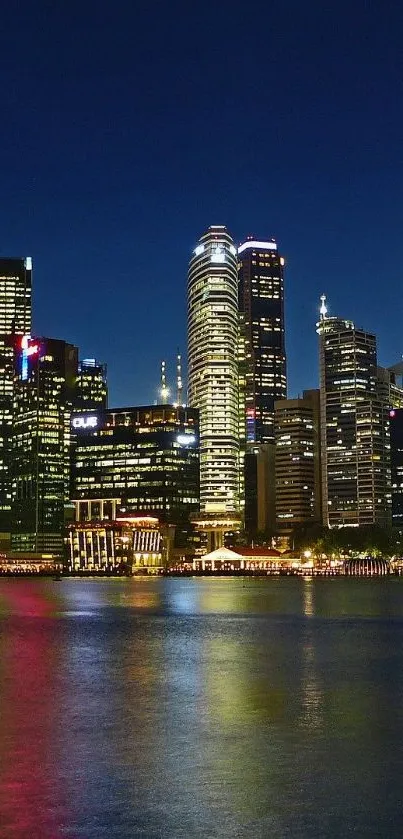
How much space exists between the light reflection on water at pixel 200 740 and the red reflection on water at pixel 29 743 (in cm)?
5

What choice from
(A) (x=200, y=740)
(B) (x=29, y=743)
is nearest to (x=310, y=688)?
(A) (x=200, y=740)

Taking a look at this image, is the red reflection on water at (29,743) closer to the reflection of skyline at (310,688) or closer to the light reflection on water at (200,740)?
the light reflection on water at (200,740)

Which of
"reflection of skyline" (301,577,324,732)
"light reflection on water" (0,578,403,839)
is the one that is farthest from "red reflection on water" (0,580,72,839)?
"reflection of skyline" (301,577,324,732)

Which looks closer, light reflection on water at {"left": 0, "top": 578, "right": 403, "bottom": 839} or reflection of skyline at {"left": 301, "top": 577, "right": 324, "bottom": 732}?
light reflection on water at {"left": 0, "top": 578, "right": 403, "bottom": 839}

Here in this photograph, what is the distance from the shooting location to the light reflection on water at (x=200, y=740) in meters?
16.0

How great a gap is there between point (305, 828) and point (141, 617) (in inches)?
2691

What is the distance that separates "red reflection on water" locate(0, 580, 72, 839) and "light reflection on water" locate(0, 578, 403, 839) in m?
0.05

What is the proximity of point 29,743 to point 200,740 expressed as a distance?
3863 mm

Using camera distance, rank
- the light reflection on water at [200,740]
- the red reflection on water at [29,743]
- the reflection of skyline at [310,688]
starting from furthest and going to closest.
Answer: the reflection of skyline at [310,688], the light reflection on water at [200,740], the red reflection on water at [29,743]

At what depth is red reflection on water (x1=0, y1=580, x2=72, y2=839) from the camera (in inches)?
623

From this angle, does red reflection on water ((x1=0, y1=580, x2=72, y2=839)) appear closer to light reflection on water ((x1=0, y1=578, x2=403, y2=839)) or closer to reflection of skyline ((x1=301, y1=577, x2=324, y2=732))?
light reflection on water ((x1=0, y1=578, x2=403, y2=839))

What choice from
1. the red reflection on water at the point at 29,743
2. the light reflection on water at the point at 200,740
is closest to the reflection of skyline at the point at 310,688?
the light reflection on water at the point at 200,740

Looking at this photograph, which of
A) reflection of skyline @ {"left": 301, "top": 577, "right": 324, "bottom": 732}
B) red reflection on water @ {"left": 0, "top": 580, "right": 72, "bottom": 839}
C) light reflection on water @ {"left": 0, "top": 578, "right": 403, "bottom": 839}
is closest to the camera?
red reflection on water @ {"left": 0, "top": 580, "right": 72, "bottom": 839}

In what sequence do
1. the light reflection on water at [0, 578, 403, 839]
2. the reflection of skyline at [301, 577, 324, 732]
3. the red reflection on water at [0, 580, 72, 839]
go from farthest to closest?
the reflection of skyline at [301, 577, 324, 732] < the light reflection on water at [0, 578, 403, 839] < the red reflection on water at [0, 580, 72, 839]
